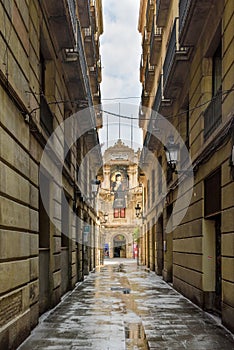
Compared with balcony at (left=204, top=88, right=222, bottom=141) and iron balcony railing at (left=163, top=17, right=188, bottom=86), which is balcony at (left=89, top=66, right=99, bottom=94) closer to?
iron balcony railing at (left=163, top=17, right=188, bottom=86)

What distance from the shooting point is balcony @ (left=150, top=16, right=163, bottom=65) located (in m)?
21.1

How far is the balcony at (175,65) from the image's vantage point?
13.8m

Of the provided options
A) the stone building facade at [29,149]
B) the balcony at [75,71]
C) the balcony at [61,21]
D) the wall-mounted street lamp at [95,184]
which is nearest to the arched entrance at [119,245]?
the wall-mounted street lamp at [95,184]

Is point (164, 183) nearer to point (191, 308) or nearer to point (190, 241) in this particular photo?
point (190, 241)

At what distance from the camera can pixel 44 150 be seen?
36.8ft

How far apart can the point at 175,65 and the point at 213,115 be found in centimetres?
327

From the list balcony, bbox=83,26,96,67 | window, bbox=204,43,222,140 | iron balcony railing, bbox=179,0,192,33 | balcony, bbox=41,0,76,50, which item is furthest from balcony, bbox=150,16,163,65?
window, bbox=204,43,222,140

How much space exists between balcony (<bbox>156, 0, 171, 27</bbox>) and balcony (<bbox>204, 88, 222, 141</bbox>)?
7.64 meters

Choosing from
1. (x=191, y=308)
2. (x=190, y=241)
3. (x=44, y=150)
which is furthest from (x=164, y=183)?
(x=44, y=150)

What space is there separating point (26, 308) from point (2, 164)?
293cm

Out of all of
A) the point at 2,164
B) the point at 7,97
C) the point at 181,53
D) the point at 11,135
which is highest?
the point at 181,53

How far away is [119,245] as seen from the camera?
64938 millimetres

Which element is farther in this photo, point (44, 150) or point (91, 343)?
point (44, 150)

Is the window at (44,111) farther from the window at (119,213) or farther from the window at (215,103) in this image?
the window at (119,213)
